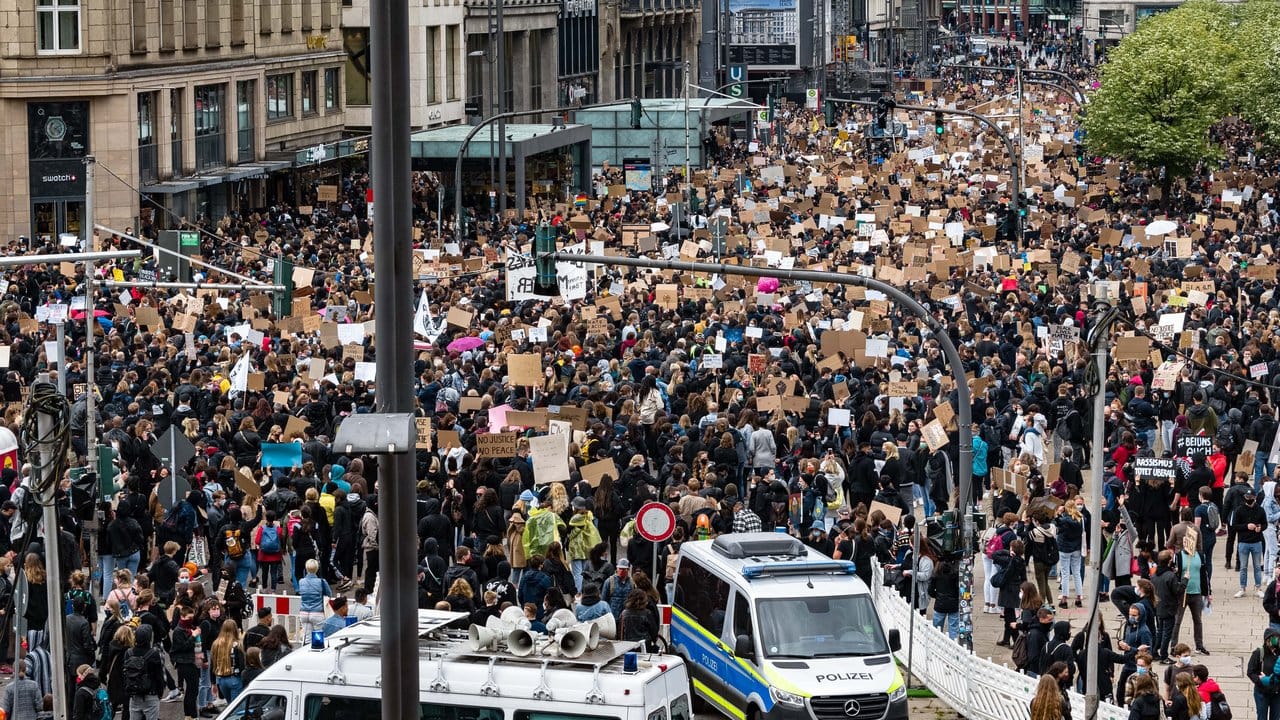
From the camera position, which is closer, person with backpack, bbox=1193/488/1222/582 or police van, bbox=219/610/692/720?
police van, bbox=219/610/692/720

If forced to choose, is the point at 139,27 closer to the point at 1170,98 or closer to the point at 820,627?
the point at 1170,98

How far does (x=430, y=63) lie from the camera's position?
84.2 m

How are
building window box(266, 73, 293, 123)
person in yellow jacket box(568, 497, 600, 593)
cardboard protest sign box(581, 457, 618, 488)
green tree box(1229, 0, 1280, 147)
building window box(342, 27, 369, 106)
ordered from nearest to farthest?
person in yellow jacket box(568, 497, 600, 593) < cardboard protest sign box(581, 457, 618, 488) < building window box(266, 73, 293, 123) < green tree box(1229, 0, 1280, 147) < building window box(342, 27, 369, 106)

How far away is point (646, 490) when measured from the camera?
2472 cm

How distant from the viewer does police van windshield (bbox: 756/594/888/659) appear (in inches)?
749

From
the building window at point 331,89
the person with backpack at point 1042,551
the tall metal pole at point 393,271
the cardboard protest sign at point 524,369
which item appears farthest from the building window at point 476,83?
the tall metal pole at point 393,271

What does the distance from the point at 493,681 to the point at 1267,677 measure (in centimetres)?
730

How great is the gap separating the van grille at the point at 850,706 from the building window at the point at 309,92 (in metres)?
59.0

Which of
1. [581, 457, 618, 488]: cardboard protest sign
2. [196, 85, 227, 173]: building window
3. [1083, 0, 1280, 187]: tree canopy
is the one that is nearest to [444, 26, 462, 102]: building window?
[196, 85, 227, 173]: building window

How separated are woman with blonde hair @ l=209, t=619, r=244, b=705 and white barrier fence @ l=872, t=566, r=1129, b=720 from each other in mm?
6428

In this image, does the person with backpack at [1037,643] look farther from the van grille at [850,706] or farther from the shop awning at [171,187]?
the shop awning at [171,187]

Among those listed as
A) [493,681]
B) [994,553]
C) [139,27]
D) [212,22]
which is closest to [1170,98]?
[212,22]

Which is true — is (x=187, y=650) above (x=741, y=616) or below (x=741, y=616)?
below

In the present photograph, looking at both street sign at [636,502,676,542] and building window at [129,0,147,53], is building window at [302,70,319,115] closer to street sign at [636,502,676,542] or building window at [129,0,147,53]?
building window at [129,0,147,53]
